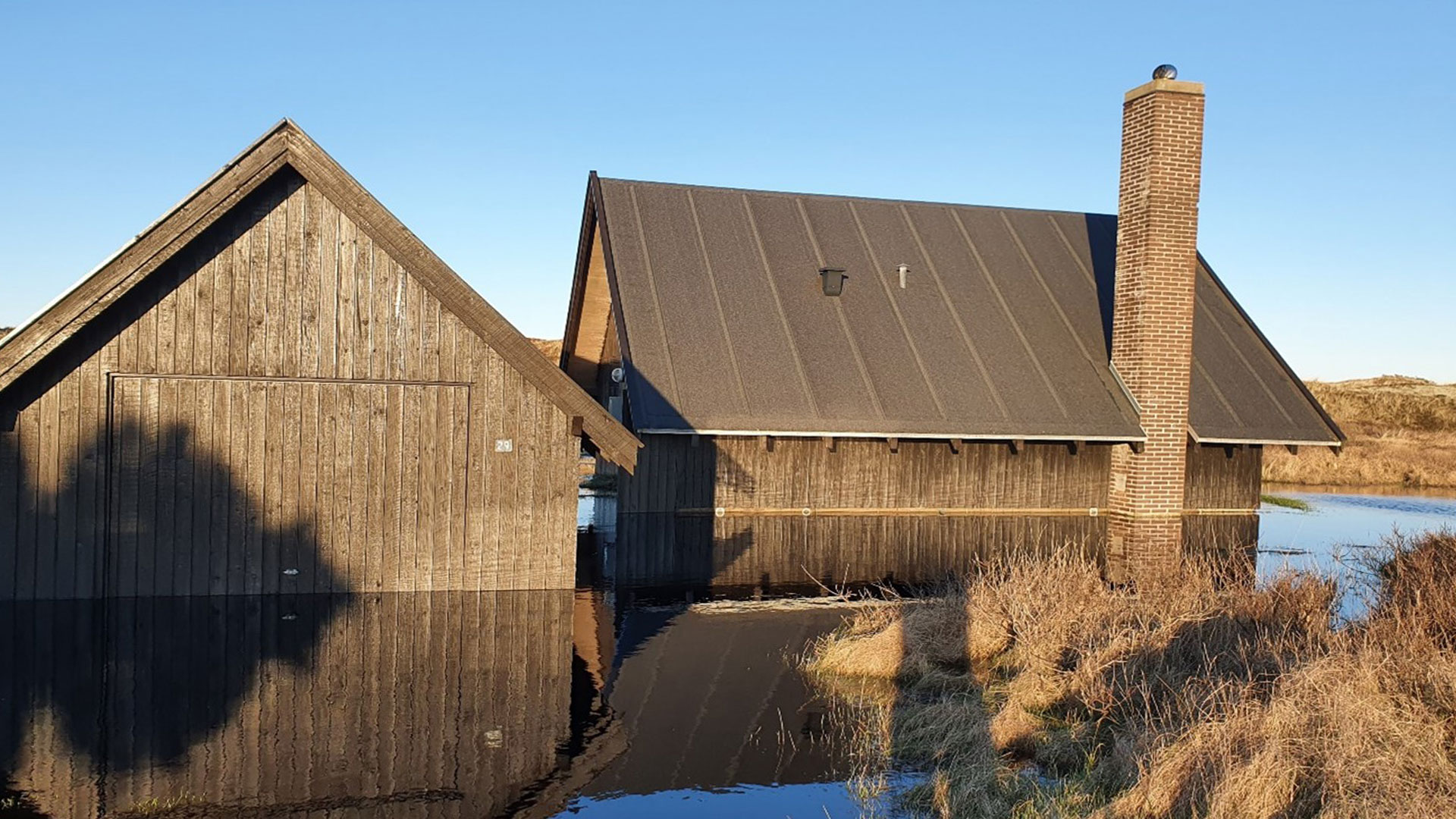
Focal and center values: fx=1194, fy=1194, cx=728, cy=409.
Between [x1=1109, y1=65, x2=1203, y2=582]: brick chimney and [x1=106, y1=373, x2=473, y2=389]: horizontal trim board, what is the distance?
12.4 m

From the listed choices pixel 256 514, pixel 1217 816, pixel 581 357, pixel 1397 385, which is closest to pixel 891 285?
pixel 581 357

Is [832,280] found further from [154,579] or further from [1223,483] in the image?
[154,579]

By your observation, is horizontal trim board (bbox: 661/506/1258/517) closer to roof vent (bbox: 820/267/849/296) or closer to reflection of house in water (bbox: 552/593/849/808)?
roof vent (bbox: 820/267/849/296)

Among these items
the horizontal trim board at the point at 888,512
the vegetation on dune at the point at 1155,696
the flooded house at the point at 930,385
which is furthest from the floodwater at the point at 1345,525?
the horizontal trim board at the point at 888,512

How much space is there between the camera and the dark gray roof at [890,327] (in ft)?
67.8

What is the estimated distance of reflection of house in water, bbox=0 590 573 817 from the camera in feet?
23.0

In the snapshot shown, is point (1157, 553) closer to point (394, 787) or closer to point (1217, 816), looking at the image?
point (1217, 816)

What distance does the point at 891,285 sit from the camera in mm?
24078

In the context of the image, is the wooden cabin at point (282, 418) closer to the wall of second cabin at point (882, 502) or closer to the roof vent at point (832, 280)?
the wall of second cabin at point (882, 502)

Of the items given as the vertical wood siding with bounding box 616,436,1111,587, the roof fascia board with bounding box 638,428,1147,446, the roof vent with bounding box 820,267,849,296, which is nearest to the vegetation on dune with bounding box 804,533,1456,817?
the vertical wood siding with bounding box 616,436,1111,587

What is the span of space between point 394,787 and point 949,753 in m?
3.73

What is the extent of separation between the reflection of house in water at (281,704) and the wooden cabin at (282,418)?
2.05 feet

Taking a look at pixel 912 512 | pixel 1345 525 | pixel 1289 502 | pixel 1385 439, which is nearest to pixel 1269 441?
pixel 1345 525

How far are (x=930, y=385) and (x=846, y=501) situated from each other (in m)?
2.61
